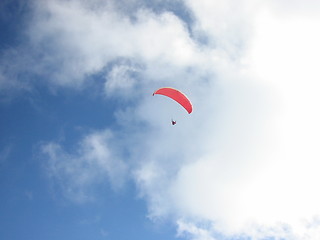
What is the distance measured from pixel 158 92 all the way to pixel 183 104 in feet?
11.9

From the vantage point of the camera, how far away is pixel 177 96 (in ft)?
143

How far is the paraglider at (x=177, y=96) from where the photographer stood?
42.9m

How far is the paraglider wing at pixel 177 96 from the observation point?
141 ft

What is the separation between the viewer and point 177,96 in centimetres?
4350

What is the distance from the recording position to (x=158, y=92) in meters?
42.5

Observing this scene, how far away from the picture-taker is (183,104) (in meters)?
43.9

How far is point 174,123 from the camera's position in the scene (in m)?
44.0

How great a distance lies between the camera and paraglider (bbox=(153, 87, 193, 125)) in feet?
141

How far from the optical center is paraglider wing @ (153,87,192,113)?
141 ft

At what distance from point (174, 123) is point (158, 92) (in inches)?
175
